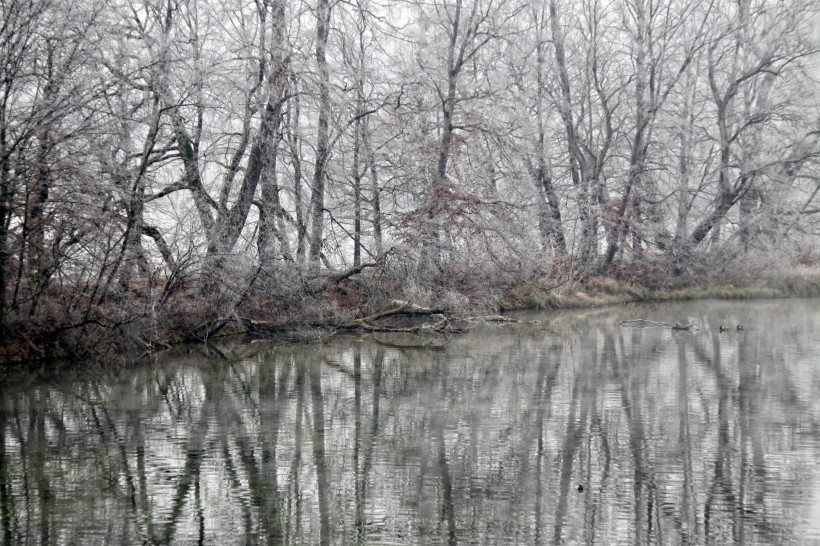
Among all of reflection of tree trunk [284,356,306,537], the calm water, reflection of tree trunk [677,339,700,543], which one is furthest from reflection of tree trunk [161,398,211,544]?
reflection of tree trunk [677,339,700,543]

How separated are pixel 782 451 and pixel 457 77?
18.1 meters

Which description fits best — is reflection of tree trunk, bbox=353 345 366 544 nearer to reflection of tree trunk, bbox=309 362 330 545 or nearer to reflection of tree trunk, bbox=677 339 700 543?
reflection of tree trunk, bbox=309 362 330 545

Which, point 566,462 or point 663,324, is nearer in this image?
point 566,462

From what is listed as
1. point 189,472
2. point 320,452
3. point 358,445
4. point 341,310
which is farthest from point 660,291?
point 189,472

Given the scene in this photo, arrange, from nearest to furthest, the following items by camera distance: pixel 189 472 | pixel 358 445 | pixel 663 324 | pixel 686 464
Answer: pixel 189 472 < pixel 686 464 < pixel 358 445 < pixel 663 324

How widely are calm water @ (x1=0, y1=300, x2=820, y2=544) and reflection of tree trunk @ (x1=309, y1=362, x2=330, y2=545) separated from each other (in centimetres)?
3

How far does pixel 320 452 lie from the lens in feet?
25.7

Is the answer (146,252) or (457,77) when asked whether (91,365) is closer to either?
(146,252)

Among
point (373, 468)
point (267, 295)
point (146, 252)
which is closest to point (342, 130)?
point (267, 295)

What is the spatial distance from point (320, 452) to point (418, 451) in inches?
34.8

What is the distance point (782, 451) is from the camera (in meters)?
7.70

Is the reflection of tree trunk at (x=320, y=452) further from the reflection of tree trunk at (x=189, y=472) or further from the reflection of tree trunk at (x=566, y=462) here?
the reflection of tree trunk at (x=566, y=462)

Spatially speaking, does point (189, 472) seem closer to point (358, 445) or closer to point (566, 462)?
point (358, 445)

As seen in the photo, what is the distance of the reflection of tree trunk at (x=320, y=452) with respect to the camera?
230 inches
